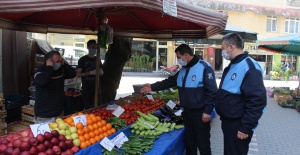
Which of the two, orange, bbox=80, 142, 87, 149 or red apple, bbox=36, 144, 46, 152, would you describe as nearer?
red apple, bbox=36, 144, 46, 152

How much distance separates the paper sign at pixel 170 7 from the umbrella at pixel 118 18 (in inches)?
0.4

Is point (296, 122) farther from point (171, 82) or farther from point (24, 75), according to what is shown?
point (24, 75)

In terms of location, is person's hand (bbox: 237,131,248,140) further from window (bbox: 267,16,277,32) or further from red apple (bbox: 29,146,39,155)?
window (bbox: 267,16,277,32)

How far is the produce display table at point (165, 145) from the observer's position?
3.01m

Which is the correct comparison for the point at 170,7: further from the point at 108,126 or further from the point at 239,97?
the point at 108,126

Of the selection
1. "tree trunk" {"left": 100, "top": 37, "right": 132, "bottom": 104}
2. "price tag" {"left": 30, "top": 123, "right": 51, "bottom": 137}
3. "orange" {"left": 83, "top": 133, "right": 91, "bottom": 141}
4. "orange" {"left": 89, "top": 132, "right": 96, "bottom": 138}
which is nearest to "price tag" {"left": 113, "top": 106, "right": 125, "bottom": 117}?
"orange" {"left": 89, "top": 132, "right": 96, "bottom": 138}

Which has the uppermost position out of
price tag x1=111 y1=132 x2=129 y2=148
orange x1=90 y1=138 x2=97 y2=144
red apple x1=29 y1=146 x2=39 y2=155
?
red apple x1=29 y1=146 x2=39 y2=155

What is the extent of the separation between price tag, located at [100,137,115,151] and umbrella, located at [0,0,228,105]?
1490 mm

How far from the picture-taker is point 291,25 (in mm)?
27391

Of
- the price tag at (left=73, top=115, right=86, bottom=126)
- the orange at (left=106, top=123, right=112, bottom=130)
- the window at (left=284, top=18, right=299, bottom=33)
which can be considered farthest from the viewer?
the window at (left=284, top=18, right=299, bottom=33)

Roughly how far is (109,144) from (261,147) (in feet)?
12.5

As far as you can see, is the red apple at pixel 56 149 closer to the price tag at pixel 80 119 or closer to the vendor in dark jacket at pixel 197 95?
the price tag at pixel 80 119

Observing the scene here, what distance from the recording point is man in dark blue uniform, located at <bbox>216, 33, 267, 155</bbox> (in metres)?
2.81

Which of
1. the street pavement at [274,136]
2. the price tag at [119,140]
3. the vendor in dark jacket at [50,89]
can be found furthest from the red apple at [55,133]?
the street pavement at [274,136]
